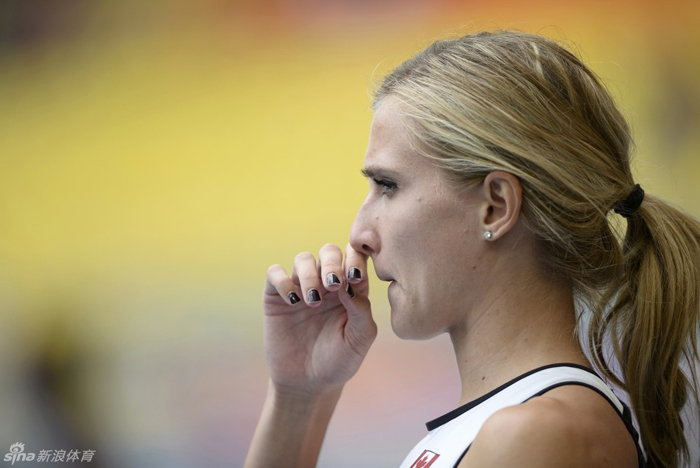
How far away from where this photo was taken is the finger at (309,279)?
121cm

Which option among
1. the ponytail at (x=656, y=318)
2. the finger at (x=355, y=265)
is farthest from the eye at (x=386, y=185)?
the ponytail at (x=656, y=318)

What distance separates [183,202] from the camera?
2.23m

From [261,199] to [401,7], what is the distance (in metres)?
0.69

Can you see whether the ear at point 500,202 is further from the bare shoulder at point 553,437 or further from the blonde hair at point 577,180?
the bare shoulder at point 553,437

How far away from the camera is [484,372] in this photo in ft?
3.38

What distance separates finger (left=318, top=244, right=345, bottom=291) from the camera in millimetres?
1186

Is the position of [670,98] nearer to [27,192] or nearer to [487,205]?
[487,205]

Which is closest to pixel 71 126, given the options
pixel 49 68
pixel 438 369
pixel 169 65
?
pixel 49 68

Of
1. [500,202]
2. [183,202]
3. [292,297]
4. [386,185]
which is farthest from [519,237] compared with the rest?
[183,202]

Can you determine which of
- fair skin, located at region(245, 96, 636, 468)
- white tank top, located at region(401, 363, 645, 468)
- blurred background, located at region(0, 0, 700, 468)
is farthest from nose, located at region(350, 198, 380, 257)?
blurred background, located at region(0, 0, 700, 468)

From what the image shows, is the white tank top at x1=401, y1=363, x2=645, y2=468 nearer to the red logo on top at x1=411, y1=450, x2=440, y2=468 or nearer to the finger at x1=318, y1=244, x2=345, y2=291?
Answer: the red logo on top at x1=411, y1=450, x2=440, y2=468

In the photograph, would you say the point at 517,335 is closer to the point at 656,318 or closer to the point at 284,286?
the point at 656,318

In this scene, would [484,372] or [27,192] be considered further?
[27,192]

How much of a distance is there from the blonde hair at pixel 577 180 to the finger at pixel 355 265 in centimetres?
22
